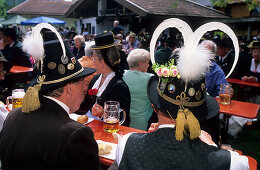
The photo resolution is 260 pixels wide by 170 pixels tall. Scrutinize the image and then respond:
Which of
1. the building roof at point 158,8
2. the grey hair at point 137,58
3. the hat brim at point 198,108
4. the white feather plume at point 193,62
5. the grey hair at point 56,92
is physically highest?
the building roof at point 158,8

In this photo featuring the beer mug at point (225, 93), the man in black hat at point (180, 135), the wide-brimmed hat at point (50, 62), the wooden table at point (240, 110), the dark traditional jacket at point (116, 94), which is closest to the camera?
the man in black hat at point (180, 135)

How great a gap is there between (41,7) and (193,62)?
37.6 m

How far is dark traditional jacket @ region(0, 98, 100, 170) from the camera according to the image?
1262 mm

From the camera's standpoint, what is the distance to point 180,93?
133 centimetres

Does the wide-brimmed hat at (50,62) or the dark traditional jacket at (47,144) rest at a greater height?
the wide-brimmed hat at (50,62)

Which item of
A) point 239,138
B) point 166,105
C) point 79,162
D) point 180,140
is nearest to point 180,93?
point 166,105

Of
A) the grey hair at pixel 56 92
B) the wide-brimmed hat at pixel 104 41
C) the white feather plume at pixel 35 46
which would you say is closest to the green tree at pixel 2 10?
the wide-brimmed hat at pixel 104 41

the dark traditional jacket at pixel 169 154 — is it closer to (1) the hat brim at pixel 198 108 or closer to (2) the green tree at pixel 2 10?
(1) the hat brim at pixel 198 108

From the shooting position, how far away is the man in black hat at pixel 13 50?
6.27m

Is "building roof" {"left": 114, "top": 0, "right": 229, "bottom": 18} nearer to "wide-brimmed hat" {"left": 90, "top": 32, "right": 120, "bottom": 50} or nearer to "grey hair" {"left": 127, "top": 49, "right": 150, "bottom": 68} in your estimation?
"grey hair" {"left": 127, "top": 49, "right": 150, "bottom": 68}

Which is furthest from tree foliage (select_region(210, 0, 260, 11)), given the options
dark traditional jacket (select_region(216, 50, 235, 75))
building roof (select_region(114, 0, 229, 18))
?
building roof (select_region(114, 0, 229, 18))

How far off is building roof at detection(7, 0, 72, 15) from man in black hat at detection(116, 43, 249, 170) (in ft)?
113

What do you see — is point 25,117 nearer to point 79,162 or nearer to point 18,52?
point 79,162

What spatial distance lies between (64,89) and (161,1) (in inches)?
696
